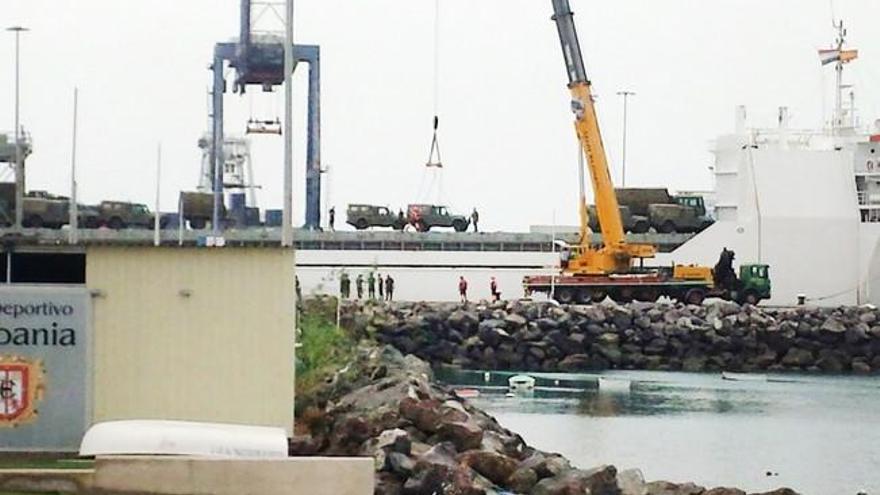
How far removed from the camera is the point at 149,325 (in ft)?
49.8

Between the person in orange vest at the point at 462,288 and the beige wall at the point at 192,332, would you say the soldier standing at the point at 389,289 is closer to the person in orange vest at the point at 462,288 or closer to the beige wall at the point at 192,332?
the person in orange vest at the point at 462,288

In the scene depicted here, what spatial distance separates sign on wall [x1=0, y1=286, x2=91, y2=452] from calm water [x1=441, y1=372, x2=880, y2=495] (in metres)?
9.54

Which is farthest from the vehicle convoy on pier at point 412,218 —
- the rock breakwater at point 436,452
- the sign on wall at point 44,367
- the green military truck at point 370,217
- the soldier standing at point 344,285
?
the sign on wall at point 44,367

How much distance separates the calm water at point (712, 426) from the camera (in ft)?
77.8

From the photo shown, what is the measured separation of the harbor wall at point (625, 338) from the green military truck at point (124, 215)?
689cm

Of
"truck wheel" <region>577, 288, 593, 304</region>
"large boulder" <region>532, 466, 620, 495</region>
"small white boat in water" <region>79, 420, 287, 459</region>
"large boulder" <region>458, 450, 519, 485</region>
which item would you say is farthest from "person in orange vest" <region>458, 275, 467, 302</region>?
"small white boat in water" <region>79, 420, 287, 459</region>

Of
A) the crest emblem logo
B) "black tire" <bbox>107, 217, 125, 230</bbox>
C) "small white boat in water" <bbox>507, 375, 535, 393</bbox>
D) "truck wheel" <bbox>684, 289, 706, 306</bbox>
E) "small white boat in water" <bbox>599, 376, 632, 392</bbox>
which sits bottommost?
"small white boat in water" <bbox>599, 376, 632, 392</bbox>

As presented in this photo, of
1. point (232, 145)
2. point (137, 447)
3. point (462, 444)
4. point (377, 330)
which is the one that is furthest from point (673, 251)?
point (137, 447)

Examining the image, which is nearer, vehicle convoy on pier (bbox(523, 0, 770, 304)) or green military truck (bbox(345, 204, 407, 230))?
vehicle convoy on pier (bbox(523, 0, 770, 304))

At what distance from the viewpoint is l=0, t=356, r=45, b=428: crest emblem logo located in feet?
49.0

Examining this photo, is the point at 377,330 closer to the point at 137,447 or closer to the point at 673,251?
the point at 673,251

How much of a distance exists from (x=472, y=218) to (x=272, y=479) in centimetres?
5207

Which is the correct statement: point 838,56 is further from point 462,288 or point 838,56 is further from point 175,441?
point 175,441

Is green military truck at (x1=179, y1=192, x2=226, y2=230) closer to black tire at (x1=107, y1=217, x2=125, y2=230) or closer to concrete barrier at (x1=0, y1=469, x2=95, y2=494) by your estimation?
black tire at (x1=107, y1=217, x2=125, y2=230)
